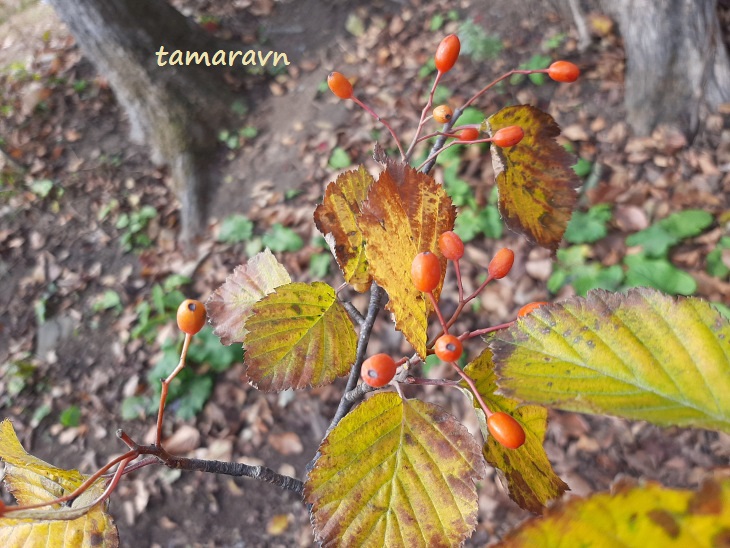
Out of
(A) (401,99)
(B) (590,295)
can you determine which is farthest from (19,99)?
(B) (590,295)

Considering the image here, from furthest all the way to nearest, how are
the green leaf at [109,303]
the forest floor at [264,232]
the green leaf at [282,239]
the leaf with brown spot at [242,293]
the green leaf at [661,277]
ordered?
the green leaf at [109,303]
the green leaf at [282,239]
the forest floor at [264,232]
the green leaf at [661,277]
the leaf with brown spot at [242,293]

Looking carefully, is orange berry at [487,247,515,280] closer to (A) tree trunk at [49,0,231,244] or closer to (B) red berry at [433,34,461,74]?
(B) red berry at [433,34,461,74]

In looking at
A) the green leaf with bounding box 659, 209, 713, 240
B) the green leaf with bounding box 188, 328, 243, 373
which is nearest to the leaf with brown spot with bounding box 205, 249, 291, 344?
the green leaf with bounding box 188, 328, 243, 373

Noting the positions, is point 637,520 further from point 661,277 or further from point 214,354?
point 214,354

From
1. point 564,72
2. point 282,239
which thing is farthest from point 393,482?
point 282,239

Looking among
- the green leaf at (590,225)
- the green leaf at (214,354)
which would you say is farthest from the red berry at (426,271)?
the green leaf at (214,354)

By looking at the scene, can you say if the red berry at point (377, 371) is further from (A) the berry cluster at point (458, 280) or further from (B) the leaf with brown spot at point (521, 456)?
(B) the leaf with brown spot at point (521, 456)
